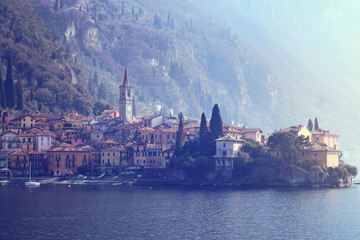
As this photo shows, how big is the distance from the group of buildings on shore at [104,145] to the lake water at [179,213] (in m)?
12.1

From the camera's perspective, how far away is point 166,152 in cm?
14712

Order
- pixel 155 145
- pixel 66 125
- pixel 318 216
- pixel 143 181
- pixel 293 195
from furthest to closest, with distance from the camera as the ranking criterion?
pixel 66 125 → pixel 155 145 → pixel 143 181 → pixel 293 195 → pixel 318 216

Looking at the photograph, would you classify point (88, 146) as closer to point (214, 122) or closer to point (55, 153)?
point (55, 153)

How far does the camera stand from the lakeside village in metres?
132

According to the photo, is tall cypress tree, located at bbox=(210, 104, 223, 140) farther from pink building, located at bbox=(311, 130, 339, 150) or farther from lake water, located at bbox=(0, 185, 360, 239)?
pink building, located at bbox=(311, 130, 339, 150)

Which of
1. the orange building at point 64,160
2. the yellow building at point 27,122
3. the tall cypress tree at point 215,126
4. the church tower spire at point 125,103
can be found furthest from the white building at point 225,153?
the church tower spire at point 125,103

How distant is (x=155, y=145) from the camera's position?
148625 millimetres

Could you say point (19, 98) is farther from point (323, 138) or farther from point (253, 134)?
point (323, 138)

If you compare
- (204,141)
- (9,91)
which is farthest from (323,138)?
(9,91)

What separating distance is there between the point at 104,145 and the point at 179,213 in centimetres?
5831

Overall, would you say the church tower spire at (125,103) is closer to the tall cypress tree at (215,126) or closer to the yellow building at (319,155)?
the tall cypress tree at (215,126)

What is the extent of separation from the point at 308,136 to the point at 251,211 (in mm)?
40097

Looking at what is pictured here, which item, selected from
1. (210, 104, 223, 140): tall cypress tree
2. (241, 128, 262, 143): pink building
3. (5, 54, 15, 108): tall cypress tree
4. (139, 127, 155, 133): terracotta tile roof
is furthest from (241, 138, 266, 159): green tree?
(5, 54, 15, 108): tall cypress tree

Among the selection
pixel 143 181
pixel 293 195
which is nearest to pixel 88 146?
pixel 143 181
